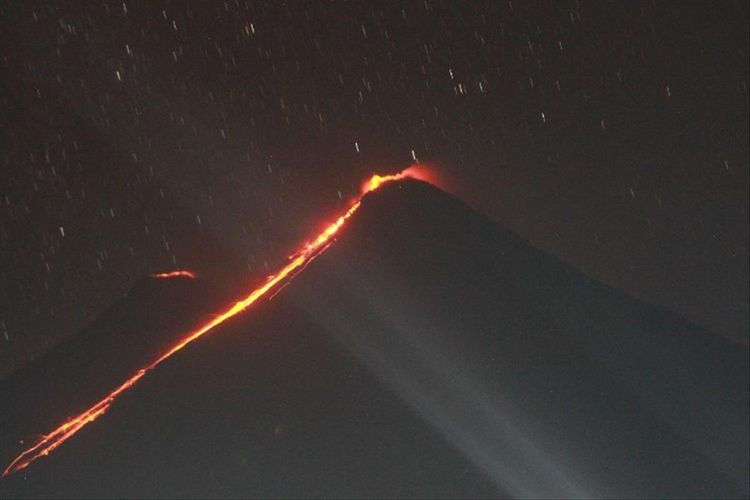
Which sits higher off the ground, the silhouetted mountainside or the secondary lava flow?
the secondary lava flow

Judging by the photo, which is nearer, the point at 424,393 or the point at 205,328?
the point at 424,393

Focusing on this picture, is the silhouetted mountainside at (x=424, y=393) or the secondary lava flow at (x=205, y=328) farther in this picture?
the secondary lava flow at (x=205, y=328)

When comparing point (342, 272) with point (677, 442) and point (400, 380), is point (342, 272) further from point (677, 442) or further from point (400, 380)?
point (677, 442)

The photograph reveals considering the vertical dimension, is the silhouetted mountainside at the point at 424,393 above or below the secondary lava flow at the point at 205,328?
below

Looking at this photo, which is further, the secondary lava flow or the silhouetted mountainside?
the secondary lava flow

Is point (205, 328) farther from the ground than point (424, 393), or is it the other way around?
point (205, 328)

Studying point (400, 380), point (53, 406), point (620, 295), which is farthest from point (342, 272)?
point (53, 406)
